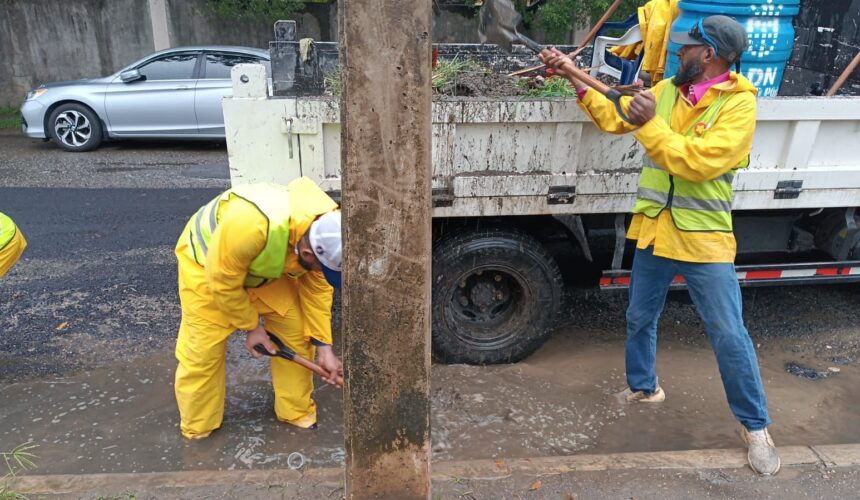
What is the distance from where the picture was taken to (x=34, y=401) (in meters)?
3.44

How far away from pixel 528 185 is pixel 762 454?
1620mm

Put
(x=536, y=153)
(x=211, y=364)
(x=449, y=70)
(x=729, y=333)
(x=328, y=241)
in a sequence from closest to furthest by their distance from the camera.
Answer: (x=328, y=241)
(x=729, y=333)
(x=211, y=364)
(x=536, y=153)
(x=449, y=70)

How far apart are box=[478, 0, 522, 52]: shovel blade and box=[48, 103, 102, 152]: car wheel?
6791 mm

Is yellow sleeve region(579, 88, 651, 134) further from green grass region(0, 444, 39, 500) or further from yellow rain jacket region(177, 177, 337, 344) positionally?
green grass region(0, 444, 39, 500)

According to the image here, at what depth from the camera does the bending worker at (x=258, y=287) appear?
2514 millimetres

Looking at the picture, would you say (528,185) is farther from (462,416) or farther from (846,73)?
(846,73)

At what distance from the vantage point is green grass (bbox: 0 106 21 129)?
10.7 metres

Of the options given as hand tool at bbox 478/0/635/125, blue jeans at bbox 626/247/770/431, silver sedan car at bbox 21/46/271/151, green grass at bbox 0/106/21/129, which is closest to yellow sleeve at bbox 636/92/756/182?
blue jeans at bbox 626/247/770/431

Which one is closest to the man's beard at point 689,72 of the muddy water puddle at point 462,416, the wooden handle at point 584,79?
the wooden handle at point 584,79

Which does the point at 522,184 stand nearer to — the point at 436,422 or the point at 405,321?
the point at 436,422

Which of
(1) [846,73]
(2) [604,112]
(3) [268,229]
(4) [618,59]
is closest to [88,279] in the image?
(3) [268,229]

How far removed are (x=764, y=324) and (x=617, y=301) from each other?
97 centimetres

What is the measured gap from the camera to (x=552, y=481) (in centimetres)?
266

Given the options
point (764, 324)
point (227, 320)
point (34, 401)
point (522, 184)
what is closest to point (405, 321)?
point (227, 320)
